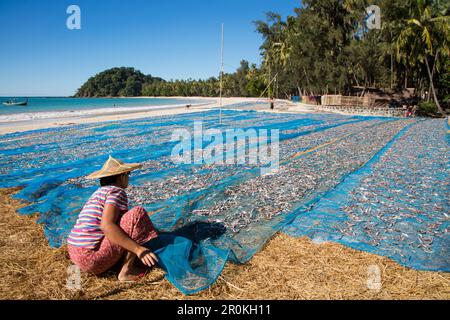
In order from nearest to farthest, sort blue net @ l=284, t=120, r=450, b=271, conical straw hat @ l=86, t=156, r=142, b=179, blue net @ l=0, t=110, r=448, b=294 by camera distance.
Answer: conical straw hat @ l=86, t=156, r=142, b=179, blue net @ l=0, t=110, r=448, b=294, blue net @ l=284, t=120, r=450, b=271

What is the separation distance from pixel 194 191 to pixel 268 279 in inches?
112

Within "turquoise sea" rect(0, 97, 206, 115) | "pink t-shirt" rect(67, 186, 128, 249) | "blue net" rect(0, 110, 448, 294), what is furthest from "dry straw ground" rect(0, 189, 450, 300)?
Result: "turquoise sea" rect(0, 97, 206, 115)

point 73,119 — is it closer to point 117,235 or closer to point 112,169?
point 112,169

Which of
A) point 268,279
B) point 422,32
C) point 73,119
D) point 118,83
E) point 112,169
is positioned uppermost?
point 118,83

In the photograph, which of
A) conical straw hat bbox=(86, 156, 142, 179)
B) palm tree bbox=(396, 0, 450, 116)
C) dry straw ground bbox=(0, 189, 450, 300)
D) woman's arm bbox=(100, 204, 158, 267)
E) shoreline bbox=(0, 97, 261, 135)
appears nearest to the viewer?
woman's arm bbox=(100, 204, 158, 267)

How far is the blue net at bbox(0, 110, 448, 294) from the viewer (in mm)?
3503

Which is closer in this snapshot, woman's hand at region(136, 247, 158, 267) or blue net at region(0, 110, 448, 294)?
woman's hand at region(136, 247, 158, 267)

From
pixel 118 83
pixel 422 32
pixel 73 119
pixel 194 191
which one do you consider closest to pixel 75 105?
pixel 73 119

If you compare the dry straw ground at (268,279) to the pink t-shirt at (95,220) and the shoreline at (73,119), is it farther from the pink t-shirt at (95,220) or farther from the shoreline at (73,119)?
the shoreline at (73,119)

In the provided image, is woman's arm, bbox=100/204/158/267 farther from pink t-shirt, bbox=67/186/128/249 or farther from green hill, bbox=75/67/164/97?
green hill, bbox=75/67/164/97

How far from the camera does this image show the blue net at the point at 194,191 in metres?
3.50

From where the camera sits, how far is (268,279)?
3234 millimetres

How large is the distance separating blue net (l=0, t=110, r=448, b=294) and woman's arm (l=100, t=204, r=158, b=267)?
26 centimetres
